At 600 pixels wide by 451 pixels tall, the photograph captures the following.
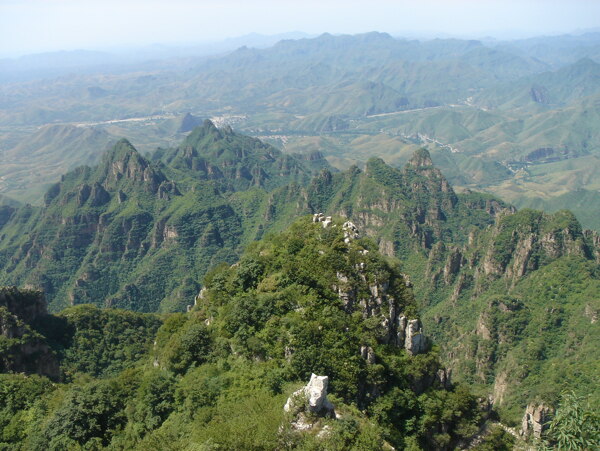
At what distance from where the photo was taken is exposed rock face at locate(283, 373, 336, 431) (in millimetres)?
29344

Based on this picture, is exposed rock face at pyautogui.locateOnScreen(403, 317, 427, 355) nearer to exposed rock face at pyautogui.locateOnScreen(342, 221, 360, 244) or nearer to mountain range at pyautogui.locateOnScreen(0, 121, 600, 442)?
exposed rock face at pyautogui.locateOnScreen(342, 221, 360, 244)

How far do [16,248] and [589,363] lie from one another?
145 meters

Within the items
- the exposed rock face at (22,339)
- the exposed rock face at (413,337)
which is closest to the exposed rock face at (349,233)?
the exposed rock face at (413,337)

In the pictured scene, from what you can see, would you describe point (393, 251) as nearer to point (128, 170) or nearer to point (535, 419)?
point (535, 419)

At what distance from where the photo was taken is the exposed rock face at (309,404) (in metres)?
29.3

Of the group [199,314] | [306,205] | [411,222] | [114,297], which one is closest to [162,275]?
[114,297]

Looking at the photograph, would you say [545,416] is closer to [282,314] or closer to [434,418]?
[434,418]

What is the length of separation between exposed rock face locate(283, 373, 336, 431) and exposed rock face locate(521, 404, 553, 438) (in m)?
31.1

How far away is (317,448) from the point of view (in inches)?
1078

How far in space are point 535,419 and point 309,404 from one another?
33.5m

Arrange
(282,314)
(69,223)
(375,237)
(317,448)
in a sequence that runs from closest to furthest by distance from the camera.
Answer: (317,448) < (282,314) < (375,237) < (69,223)

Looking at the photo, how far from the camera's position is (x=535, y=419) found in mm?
51812

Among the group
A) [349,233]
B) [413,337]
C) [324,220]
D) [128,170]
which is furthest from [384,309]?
[128,170]

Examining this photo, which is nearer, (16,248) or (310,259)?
(310,259)
